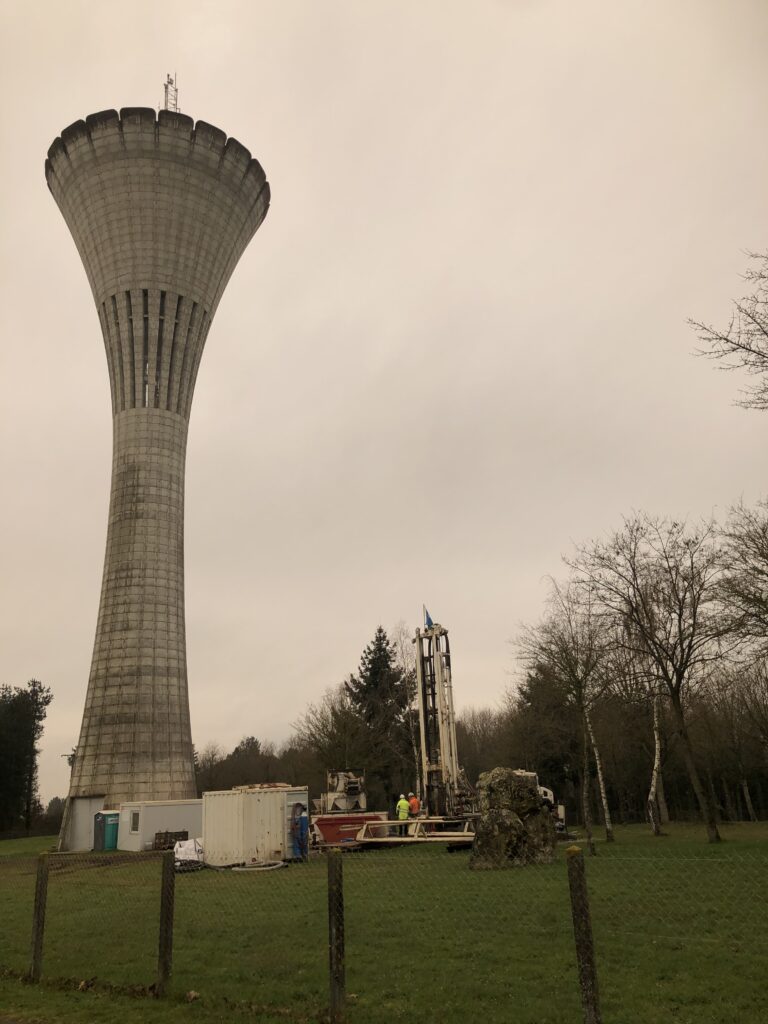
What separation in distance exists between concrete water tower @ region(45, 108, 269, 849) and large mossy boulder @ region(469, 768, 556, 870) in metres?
26.8

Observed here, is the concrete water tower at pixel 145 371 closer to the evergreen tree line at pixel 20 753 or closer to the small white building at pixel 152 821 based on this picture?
the small white building at pixel 152 821

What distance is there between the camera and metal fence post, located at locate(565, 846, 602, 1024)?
16.1ft

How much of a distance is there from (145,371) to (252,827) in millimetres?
27165

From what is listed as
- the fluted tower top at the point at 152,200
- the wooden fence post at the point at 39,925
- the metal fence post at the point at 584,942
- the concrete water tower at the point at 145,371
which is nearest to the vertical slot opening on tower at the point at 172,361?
the concrete water tower at the point at 145,371

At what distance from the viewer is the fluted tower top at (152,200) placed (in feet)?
141

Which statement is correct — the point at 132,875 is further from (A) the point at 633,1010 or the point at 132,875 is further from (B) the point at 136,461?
(B) the point at 136,461

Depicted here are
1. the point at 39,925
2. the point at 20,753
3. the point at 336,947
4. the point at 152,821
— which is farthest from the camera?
the point at 20,753

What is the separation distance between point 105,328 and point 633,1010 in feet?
142

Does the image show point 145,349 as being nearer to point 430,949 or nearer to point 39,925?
point 39,925

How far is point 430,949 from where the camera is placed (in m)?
8.66

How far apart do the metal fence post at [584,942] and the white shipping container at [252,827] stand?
19.5m

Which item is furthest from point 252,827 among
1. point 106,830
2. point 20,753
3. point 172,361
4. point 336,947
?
point 20,753

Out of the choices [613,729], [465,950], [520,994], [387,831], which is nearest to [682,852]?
[387,831]

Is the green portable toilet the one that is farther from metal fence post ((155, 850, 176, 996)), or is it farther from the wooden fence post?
metal fence post ((155, 850, 176, 996))
